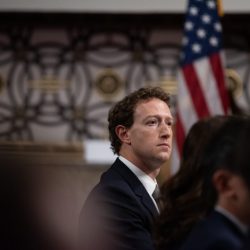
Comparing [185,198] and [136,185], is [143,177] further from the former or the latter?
[185,198]

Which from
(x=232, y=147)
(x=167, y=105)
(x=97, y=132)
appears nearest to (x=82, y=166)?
(x=97, y=132)

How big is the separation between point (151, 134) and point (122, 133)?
0.14 metres

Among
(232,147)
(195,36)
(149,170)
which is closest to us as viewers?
(232,147)

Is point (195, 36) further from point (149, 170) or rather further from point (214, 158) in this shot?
point (214, 158)

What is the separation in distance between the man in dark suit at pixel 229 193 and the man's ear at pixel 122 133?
1053mm

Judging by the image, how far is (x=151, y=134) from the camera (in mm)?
2201

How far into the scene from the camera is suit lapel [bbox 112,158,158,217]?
202cm

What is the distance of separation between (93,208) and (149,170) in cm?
33

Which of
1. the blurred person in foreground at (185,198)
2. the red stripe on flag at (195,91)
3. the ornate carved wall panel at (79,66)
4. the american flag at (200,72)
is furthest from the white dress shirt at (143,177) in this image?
the ornate carved wall panel at (79,66)

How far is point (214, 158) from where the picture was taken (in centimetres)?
120

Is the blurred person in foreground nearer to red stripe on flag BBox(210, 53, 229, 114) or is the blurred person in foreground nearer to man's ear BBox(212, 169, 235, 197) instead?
man's ear BBox(212, 169, 235, 197)

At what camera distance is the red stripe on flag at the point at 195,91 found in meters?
4.12

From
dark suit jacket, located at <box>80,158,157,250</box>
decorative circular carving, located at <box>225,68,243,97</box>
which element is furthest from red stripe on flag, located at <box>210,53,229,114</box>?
dark suit jacket, located at <box>80,158,157,250</box>

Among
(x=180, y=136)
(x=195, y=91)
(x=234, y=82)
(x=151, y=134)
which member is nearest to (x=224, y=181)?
(x=151, y=134)
